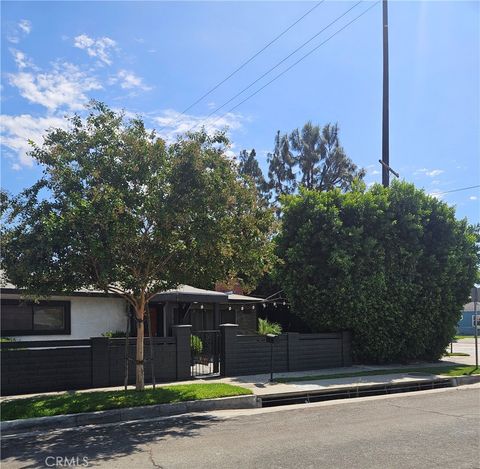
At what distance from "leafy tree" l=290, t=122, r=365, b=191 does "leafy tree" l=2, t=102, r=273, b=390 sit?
29189 millimetres

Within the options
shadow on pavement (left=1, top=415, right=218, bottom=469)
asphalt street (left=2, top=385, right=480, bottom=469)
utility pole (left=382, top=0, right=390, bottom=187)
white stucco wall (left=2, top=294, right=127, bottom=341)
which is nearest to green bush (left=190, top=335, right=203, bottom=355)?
white stucco wall (left=2, top=294, right=127, bottom=341)

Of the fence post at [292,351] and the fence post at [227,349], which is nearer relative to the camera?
the fence post at [227,349]

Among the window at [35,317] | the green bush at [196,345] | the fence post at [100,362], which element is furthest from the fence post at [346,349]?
the window at [35,317]

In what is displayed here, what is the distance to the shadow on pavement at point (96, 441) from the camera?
7.40 m

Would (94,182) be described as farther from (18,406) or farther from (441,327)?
(441,327)

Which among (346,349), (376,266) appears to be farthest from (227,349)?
(376,266)

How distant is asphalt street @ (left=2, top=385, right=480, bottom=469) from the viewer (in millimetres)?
6906

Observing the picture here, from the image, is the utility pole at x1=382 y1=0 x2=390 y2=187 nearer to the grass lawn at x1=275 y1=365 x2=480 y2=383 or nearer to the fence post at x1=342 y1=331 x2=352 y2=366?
the fence post at x1=342 y1=331 x2=352 y2=366

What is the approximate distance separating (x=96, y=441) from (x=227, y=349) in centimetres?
748

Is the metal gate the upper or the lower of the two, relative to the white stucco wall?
Result: lower

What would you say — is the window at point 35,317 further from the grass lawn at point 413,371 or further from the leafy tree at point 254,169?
the leafy tree at point 254,169

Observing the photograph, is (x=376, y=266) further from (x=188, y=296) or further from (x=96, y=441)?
(x=96, y=441)

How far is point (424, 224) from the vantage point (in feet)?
63.4

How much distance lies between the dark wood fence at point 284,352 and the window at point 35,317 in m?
5.43
